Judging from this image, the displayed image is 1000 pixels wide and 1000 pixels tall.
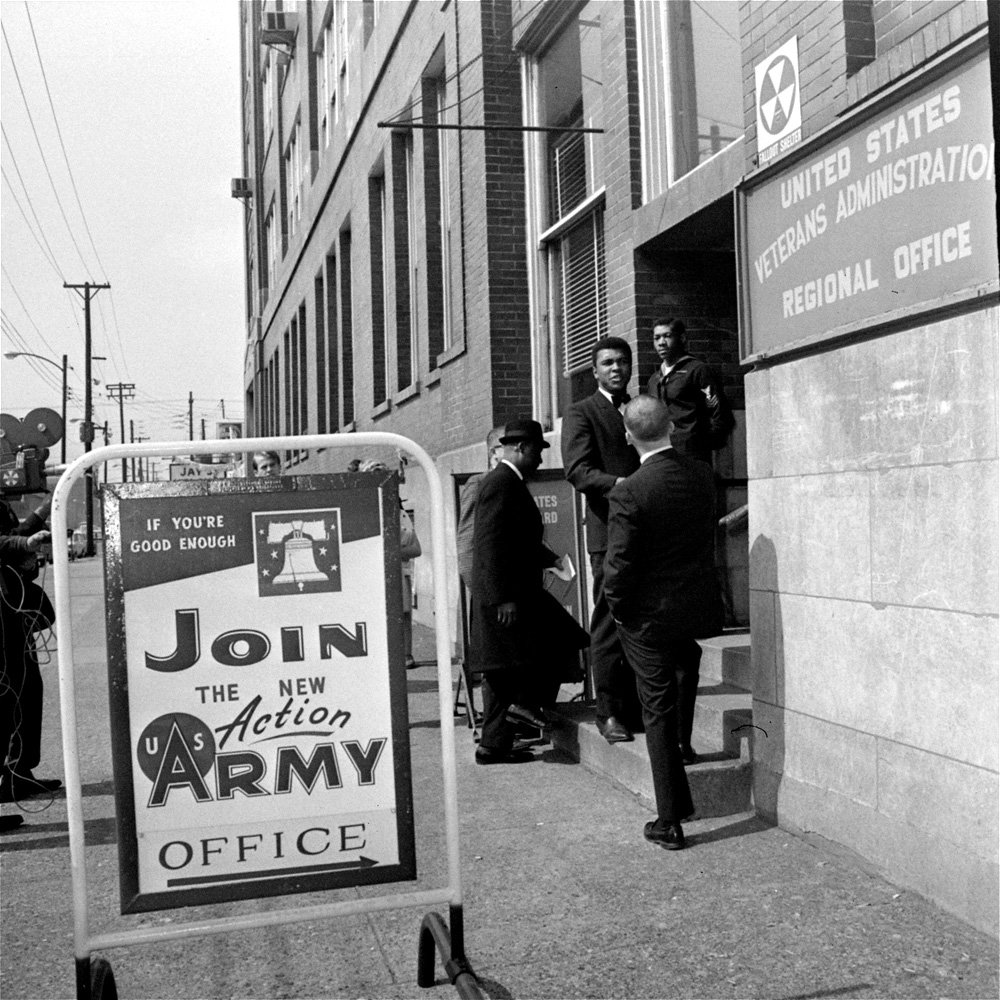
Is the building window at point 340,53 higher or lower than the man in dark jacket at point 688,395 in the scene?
higher

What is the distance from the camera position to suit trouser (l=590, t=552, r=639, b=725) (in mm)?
6133

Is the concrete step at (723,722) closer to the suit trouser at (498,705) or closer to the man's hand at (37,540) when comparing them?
the suit trouser at (498,705)

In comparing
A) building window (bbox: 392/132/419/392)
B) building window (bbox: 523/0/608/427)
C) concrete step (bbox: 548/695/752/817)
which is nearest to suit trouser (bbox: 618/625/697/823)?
concrete step (bbox: 548/695/752/817)

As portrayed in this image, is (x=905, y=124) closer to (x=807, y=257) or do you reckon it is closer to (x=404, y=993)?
(x=807, y=257)

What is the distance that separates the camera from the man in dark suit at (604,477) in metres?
6.16

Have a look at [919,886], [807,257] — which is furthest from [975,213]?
[919,886]

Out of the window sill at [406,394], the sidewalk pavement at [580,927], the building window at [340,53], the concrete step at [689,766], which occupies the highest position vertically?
the building window at [340,53]

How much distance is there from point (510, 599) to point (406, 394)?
9155 millimetres

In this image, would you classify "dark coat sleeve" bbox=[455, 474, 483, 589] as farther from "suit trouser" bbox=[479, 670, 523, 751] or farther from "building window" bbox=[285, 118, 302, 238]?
"building window" bbox=[285, 118, 302, 238]

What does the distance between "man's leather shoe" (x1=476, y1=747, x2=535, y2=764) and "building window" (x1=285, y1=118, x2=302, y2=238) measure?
22.7 m

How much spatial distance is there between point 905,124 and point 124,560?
3.13m

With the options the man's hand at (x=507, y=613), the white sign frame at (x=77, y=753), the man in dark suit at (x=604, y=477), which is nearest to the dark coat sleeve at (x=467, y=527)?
the man's hand at (x=507, y=613)

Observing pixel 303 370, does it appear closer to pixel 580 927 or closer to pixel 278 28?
pixel 278 28

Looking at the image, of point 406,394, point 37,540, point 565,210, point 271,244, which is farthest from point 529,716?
point 271,244
